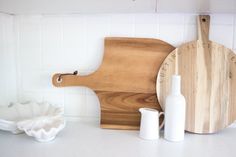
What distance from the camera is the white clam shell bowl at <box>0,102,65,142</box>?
2.66 ft

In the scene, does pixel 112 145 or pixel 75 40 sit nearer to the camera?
pixel 112 145

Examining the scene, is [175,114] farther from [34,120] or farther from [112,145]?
[34,120]

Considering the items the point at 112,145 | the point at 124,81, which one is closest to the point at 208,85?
the point at 124,81

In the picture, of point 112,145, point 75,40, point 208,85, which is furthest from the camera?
point 75,40

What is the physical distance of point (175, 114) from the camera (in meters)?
0.84

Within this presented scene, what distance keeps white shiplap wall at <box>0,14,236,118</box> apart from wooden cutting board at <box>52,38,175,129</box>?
6 cm

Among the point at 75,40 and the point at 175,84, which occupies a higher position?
the point at 75,40

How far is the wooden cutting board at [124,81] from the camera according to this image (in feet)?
3.19

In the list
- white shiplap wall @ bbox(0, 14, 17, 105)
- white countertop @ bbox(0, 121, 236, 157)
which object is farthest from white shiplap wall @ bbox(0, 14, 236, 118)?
white countertop @ bbox(0, 121, 236, 157)

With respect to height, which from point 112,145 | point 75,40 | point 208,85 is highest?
point 75,40

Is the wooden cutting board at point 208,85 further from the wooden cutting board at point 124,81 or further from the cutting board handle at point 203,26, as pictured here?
the wooden cutting board at point 124,81

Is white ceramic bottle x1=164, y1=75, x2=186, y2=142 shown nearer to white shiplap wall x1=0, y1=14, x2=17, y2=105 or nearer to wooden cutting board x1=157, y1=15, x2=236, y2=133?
wooden cutting board x1=157, y1=15, x2=236, y2=133

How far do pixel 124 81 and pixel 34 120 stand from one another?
1.21ft

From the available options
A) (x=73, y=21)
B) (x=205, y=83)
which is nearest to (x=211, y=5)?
(x=205, y=83)
